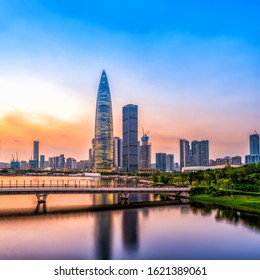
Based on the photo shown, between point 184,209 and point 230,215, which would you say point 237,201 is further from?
→ point 184,209

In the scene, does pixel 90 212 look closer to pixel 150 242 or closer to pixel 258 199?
pixel 150 242

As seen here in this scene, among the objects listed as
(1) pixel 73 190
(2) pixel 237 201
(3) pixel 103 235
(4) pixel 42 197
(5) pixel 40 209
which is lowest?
(5) pixel 40 209

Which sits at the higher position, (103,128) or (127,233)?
(103,128)

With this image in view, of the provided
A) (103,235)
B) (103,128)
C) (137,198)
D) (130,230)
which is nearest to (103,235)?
(103,235)

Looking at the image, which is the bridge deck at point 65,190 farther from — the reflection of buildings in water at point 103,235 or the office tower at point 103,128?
the office tower at point 103,128

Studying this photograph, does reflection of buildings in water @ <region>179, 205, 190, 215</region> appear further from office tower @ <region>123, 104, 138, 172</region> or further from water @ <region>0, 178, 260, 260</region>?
office tower @ <region>123, 104, 138, 172</region>
